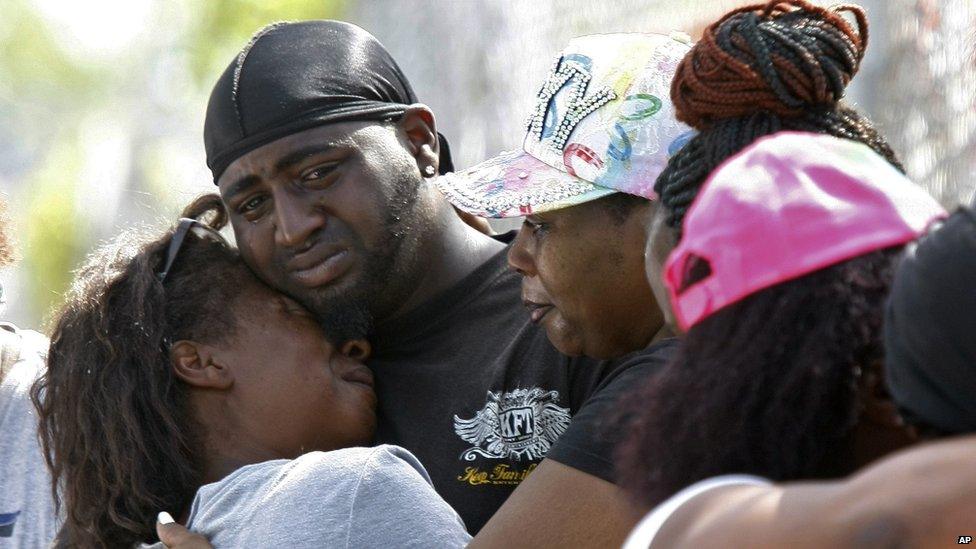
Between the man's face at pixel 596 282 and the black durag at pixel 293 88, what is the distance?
30.7 inches

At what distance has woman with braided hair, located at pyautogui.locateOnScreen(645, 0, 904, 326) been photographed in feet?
7.40

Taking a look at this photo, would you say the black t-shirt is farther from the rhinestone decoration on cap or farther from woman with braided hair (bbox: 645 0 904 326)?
woman with braided hair (bbox: 645 0 904 326)

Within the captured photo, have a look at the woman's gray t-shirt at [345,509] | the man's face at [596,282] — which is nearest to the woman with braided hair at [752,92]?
the man's face at [596,282]

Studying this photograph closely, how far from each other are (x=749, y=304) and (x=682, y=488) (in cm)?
24

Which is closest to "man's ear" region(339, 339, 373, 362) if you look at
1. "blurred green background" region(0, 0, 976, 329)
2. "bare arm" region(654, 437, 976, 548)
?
"bare arm" region(654, 437, 976, 548)

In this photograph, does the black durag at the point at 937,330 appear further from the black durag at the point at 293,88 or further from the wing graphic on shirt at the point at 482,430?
the black durag at the point at 293,88

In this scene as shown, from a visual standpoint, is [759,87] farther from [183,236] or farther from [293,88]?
[183,236]

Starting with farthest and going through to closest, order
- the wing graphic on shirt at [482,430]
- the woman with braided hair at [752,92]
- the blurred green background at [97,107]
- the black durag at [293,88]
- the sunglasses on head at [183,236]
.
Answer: the blurred green background at [97,107], the black durag at [293,88], the sunglasses on head at [183,236], the wing graphic on shirt at [482,430], the woman with braided hair at [752,92]

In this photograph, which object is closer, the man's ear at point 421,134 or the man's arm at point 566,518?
the man's arm at point 566,518

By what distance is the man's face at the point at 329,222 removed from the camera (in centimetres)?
335

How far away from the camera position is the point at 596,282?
2.89 meters

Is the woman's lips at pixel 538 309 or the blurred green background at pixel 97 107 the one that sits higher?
the woman's lips at pixel 538 309

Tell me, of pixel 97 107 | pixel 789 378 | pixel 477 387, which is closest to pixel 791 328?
pixel 789 378

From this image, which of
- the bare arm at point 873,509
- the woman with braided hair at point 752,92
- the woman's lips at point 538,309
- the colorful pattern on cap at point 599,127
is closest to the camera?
the bare arm at point 873,509
